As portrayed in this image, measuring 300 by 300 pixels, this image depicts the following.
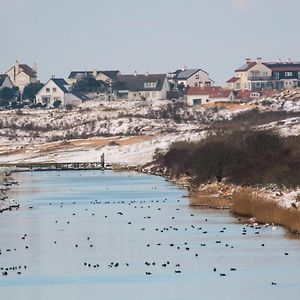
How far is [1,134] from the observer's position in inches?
5310

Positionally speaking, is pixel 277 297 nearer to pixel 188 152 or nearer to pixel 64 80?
pixel 188 152

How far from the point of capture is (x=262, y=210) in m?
50.6

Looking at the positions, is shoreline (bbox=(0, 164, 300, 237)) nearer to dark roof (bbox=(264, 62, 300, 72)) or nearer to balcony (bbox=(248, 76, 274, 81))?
balcony (bbox=(248, 76, 274, 81))

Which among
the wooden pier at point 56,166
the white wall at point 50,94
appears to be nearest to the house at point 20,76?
the white wall at point 50,94

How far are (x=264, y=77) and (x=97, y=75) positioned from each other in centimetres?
2011

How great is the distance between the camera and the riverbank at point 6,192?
60.1m

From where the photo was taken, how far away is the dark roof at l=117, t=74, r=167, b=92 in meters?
171

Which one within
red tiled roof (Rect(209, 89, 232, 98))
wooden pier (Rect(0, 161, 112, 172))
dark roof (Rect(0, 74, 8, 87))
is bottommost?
wooden pier (Rect(0, 161, 112, 172))

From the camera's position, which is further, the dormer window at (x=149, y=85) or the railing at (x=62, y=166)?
the dormer window at (x=149, y=85)

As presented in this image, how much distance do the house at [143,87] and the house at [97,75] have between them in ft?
6.53

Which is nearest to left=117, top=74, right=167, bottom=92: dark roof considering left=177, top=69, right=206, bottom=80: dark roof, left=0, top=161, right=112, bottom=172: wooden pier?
left=177, top=69, right=206, bottom=80: dark roof

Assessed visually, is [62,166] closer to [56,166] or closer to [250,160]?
[56,166]

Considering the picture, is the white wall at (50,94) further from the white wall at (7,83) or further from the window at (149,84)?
the window at (149,84)

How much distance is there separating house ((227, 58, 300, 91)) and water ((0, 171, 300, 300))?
364 feet
